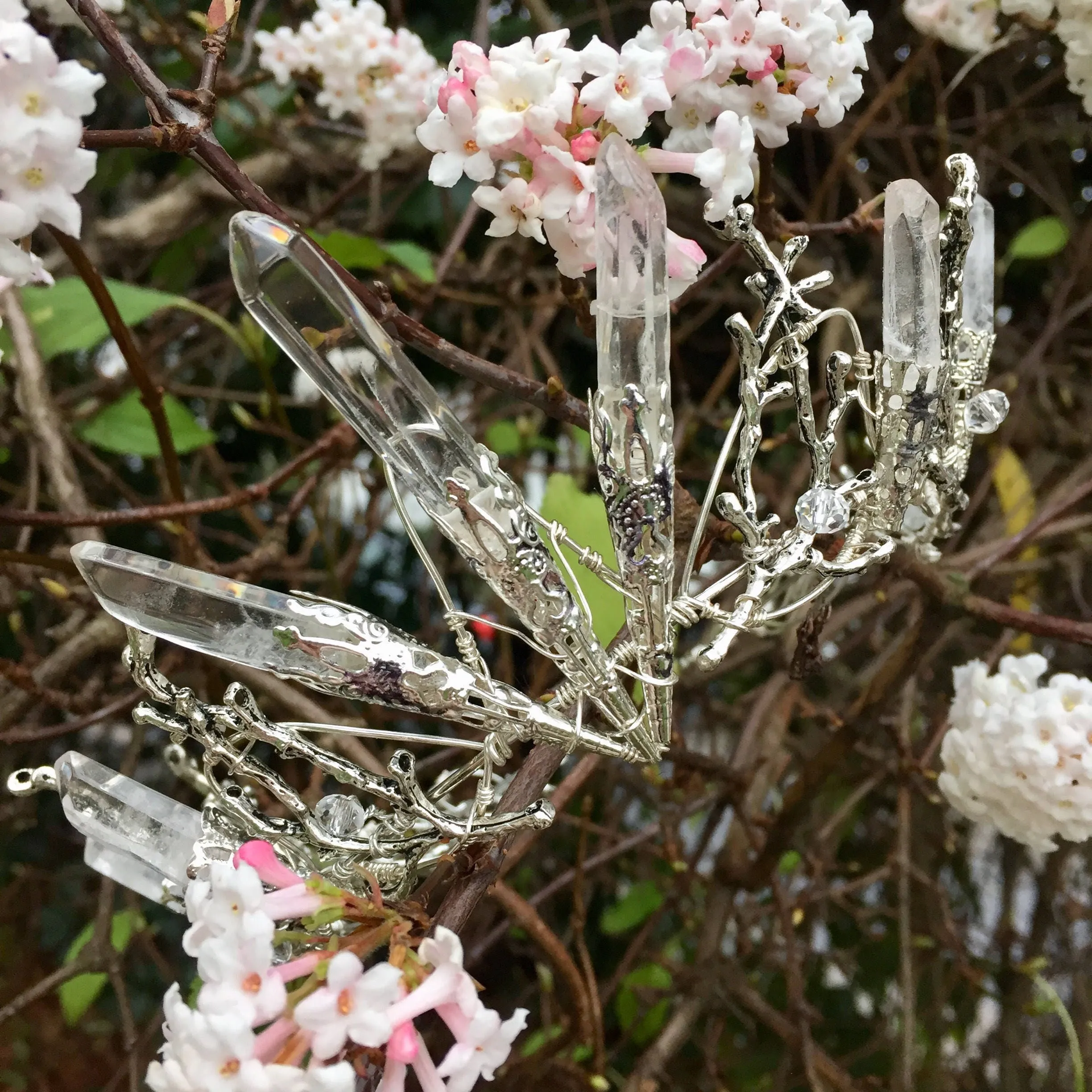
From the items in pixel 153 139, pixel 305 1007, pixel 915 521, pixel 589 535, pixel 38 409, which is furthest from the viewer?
pixel 38 409

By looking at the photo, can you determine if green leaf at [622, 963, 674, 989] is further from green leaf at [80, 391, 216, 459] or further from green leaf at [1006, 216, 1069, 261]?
green leaf at [1006, 216, 1069, 261]

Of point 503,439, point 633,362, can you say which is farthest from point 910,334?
point 503,439

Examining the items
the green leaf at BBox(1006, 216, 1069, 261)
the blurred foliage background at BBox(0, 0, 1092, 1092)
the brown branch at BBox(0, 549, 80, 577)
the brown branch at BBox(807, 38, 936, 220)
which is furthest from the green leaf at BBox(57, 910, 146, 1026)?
the green leaf at BBox(1006, 216, 1069, 261)

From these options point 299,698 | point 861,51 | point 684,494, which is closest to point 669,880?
point 299,698

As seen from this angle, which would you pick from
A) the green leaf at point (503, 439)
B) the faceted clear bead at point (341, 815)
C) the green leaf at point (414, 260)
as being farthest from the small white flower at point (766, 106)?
the green leaf at point (503, 439)

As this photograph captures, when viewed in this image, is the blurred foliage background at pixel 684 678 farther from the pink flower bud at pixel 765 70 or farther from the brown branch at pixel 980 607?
the pink flower bud at pixel 765 70

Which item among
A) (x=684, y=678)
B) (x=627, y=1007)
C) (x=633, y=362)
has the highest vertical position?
(x=633, y=362)

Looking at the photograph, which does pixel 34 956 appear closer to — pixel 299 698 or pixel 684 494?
pixel 299 698

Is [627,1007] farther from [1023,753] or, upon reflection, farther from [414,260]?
[414,260]
